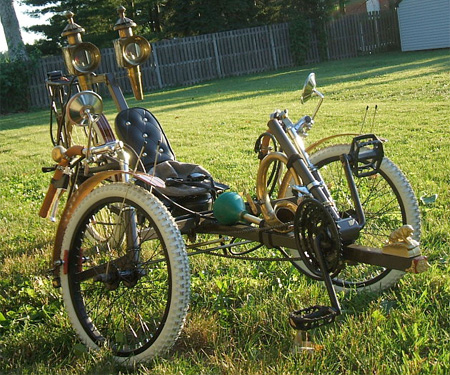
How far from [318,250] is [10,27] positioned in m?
23.5

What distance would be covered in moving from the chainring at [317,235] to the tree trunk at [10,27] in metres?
22.1

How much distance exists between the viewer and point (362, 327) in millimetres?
2775

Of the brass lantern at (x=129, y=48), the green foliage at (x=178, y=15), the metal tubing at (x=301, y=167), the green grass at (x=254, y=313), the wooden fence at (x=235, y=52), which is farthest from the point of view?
the green foliage at (x=178, y=15)

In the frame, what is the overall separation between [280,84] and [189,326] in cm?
1551

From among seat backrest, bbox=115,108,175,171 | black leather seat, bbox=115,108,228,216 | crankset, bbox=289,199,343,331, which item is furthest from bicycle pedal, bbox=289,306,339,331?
seat backrest, bbox=115,108,175,171

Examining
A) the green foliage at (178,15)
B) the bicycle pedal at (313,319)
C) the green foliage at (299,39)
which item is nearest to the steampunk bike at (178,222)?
the bicycle pedal at (313,319)

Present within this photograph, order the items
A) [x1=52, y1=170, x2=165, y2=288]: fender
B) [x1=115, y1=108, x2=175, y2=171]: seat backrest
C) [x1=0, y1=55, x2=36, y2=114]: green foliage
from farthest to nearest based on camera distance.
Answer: [x1=0, y1=55, x2=36, y2=114]: green foliage
[x1=115, y1=108, x2=175, y2=171]: seat backrest
[x1=52, y1=170, x2=165, y2=288]: fender

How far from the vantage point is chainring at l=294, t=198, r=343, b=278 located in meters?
2.51

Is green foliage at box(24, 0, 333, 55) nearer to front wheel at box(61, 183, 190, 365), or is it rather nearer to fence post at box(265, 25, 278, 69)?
fence post at box(265, 25, 278, 69)

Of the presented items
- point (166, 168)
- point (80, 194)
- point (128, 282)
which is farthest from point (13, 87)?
point (128, 282)

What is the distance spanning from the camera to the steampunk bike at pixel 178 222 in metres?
2.58

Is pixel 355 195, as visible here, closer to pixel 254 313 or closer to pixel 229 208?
pixel 229 208

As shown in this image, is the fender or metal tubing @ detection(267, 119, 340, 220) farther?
the fender

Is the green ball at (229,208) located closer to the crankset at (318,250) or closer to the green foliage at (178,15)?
the crankset at (318,250)
